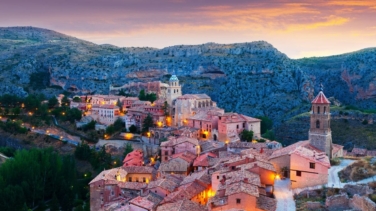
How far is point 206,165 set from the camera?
35438 mm

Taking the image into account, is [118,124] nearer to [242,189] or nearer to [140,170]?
[140,170]

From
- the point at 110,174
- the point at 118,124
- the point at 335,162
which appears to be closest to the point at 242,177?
the point at 335,162

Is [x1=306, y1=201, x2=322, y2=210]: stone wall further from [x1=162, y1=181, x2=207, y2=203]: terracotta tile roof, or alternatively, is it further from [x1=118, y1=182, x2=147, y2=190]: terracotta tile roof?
[x1=118, y1=182, x2=147, y2=190]: terracotta tile roof

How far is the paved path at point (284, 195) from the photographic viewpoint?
69.6ft

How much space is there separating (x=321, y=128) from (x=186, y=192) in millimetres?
10377

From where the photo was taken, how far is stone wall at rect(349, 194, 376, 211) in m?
17.8

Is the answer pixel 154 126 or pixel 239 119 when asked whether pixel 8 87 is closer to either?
pixel 154 126

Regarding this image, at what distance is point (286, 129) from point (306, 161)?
47.7 metres

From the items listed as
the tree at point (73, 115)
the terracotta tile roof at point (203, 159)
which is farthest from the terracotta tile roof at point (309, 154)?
the tree at point (73, 115)

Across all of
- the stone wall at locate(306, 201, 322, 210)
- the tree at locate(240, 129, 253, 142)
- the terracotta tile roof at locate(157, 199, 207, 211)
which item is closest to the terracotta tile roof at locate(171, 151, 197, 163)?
the tree at locate(240, 129, 253, 142)

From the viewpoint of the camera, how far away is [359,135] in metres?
61.8

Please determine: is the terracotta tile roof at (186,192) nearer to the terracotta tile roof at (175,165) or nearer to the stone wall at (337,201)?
the terracotta tile roof at (175,165)

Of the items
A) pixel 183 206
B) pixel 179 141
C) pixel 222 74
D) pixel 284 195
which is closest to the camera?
pixel 284 195

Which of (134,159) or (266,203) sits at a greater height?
(266,203)
